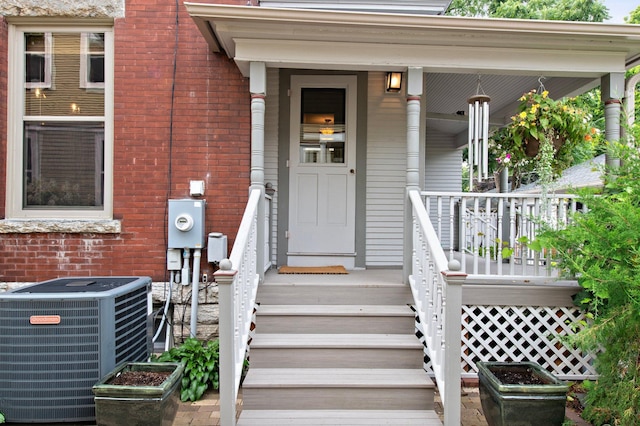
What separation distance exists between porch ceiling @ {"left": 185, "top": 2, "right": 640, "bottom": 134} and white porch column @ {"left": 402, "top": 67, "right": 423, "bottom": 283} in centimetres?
15

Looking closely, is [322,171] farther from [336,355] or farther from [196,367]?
[196,367]

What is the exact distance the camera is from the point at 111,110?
3.87 metres

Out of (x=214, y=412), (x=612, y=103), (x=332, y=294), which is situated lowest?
(x=214, y=412)

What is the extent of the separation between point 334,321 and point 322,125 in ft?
7.48

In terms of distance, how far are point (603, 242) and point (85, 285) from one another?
3649 mm

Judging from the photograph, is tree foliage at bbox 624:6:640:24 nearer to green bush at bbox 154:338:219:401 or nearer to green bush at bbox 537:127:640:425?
green bush at bbox 537:127:640:425

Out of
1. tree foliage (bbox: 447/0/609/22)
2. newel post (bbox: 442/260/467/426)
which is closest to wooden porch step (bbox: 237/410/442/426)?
newel post (bbox: 442/260/467/426)

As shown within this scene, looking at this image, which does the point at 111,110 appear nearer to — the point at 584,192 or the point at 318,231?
the point at 318,231

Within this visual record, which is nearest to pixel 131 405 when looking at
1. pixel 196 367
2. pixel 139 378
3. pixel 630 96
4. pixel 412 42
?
pixel 139 378

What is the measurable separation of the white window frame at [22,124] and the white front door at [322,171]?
5.98ft

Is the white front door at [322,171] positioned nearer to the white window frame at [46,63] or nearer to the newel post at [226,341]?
the newel post at [226,341]

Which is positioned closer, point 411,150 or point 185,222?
point 411,150

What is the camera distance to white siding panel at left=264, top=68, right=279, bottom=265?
4.52 m

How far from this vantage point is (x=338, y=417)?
2.70 m
